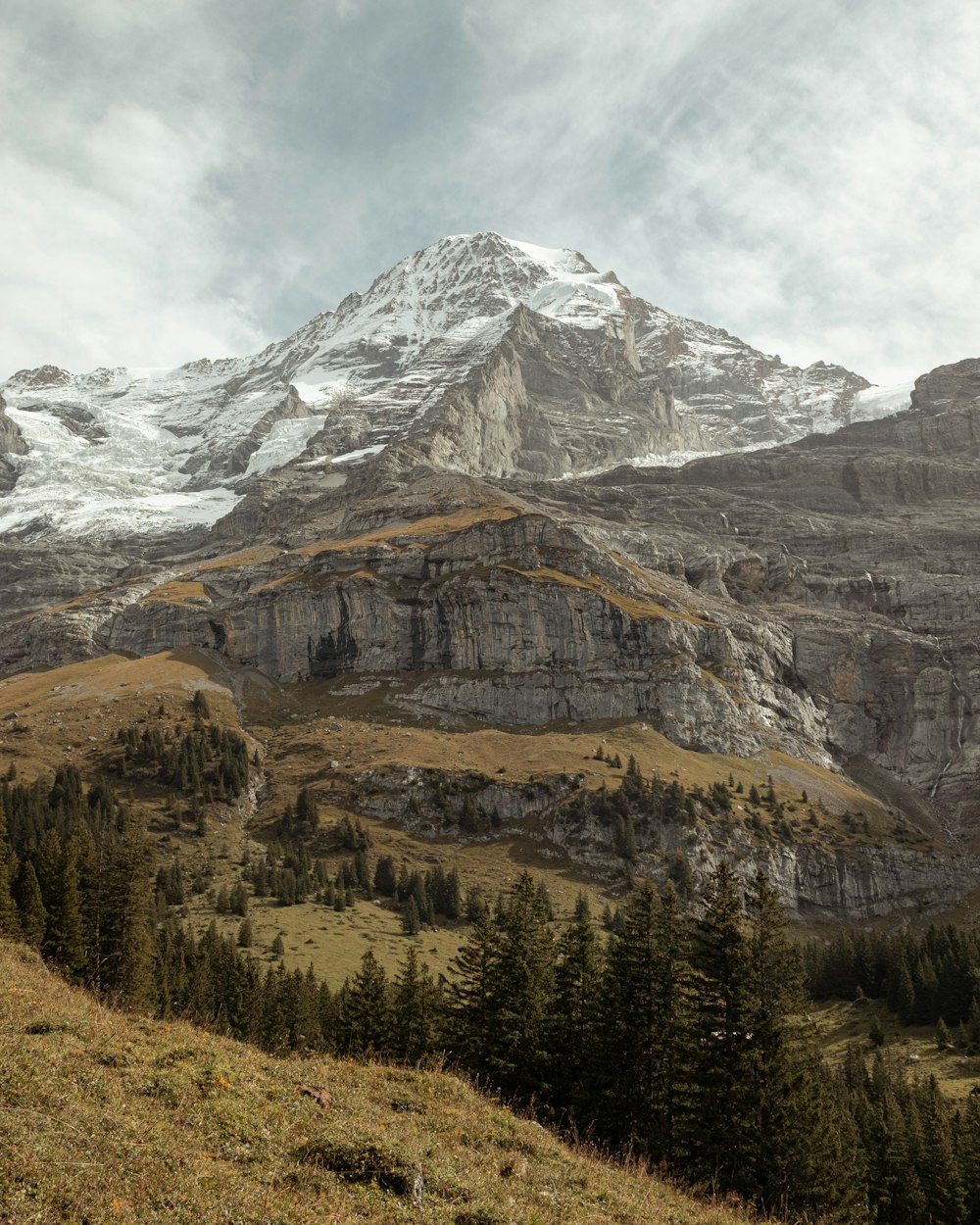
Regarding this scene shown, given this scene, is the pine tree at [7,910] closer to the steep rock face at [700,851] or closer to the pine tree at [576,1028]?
the pine tree at [576,1028]

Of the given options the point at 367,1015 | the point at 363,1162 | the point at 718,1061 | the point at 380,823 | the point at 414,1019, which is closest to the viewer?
the point at 363,1162

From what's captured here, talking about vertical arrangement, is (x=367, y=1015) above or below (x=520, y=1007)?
below

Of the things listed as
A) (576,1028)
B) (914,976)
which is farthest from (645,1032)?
(914,976)

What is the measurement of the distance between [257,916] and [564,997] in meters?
90.4

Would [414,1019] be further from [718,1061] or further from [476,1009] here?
[718,1061]

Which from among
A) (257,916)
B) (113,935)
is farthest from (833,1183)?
(257,916)

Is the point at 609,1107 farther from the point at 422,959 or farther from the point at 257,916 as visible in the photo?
the point at 257,916

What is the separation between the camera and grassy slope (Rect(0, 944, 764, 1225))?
14.9 m

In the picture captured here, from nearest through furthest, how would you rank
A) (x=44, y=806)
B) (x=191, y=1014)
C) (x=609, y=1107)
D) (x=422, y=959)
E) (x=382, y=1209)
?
(x=382, y=1209) < (x=609, y=1107) < (x=191, y=1014) < (x=422, y=959) < (x=44, y=806)

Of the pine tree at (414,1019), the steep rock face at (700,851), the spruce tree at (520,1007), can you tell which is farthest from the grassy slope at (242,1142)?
the steep rock face at (700,851)

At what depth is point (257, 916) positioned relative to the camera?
12481 centimetres

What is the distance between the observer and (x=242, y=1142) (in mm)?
18672

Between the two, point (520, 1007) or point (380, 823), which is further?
point (380, 823)

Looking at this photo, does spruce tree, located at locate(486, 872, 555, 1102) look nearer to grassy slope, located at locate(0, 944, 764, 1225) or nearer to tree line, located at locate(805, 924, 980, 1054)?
grassy slope, located at locate(0, 944, 764, 1225)
